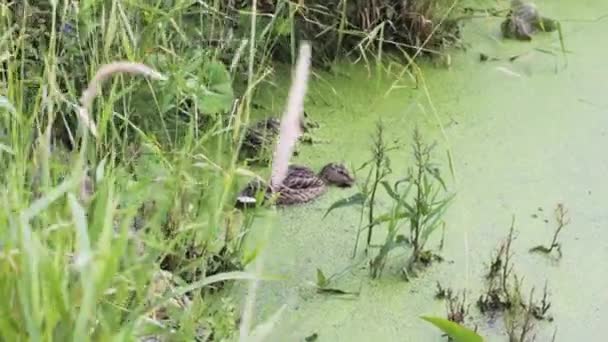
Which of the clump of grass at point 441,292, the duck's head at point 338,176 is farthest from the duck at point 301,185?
the clump of grass at point 441,292

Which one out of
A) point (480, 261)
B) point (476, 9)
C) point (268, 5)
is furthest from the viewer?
point (476, 9)

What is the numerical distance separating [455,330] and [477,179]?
525 millimetres

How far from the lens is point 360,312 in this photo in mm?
1721

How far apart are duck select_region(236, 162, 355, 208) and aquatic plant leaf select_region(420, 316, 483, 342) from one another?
1.38 feet

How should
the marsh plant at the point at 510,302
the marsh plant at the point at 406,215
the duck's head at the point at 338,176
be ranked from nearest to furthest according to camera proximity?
the marsh plant at the point at 510,302 < the marsh plant at the point at 406,215 < the duck's head at the point at 338,176

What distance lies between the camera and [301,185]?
77.7 inches

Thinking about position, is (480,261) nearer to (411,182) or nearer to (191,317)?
(411,182)

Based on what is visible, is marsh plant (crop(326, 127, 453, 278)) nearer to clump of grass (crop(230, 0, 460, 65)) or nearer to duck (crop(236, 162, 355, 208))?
duck (crop(236, 162, 355, 208))

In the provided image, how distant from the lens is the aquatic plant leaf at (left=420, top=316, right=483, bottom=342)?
155 cm

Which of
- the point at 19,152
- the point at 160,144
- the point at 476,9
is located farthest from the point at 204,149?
the point at 476,9

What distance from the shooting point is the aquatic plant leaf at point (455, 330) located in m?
1.55

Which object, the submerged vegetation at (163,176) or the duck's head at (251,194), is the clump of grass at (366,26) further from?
the duck's head at (251,194)

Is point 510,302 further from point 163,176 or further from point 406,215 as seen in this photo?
point 163,176

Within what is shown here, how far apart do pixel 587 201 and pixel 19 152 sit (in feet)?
3.31
